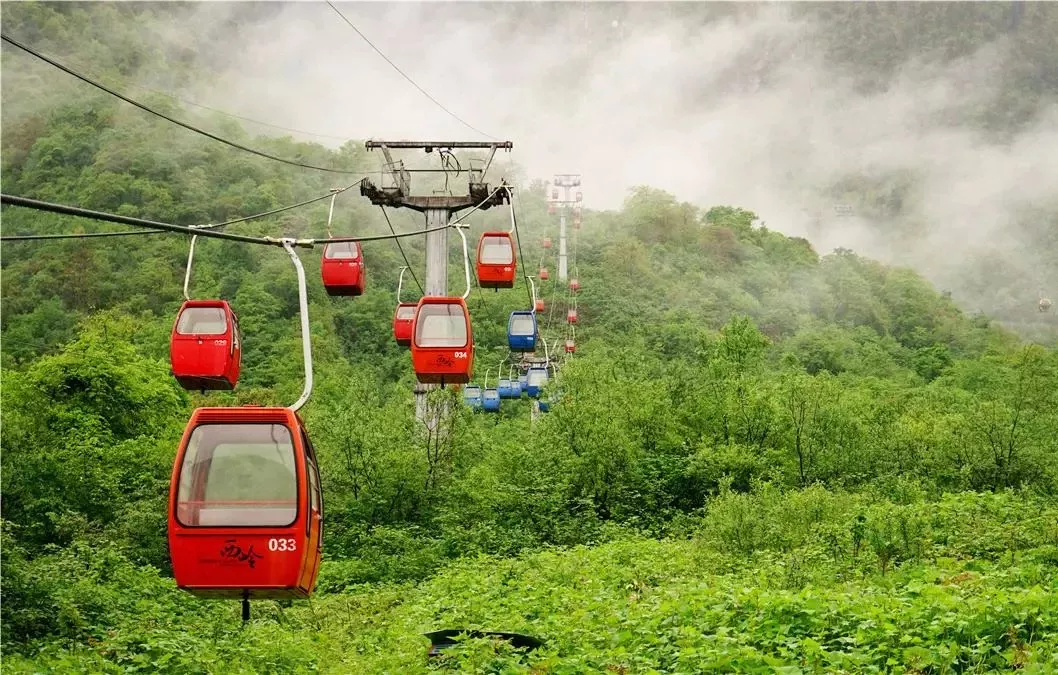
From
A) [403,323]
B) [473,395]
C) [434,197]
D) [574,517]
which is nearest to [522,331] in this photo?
[403,323]

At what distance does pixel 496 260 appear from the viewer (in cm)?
2644

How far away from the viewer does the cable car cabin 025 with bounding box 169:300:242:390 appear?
1939cm

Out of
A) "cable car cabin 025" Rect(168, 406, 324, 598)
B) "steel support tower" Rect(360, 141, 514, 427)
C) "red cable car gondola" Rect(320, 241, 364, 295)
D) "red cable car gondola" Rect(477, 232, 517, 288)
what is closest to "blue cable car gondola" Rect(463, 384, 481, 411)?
"steel support tower" Rect(360, 141, 514, 427)

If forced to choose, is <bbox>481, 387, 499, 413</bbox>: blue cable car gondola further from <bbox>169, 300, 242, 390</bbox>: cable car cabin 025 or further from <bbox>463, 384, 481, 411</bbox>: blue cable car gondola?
<bbox>169, 300, 242, 390</bbox>: cable car cabin 025

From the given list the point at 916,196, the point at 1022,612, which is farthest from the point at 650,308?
the point at 916,196

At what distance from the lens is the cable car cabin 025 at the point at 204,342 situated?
19.4 m

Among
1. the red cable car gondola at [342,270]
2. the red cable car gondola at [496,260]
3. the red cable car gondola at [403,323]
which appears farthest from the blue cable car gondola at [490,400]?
the red cable car gondola at [342,270]

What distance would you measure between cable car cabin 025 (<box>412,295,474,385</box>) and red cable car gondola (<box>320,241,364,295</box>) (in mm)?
7388

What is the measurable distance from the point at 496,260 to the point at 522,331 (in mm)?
8187

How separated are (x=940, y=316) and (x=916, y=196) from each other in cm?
9309

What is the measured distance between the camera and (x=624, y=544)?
23.2 m

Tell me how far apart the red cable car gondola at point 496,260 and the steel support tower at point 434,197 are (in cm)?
111

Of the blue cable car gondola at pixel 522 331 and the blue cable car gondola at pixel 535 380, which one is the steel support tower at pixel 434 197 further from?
the blue cable car gondola at pixel 535 380

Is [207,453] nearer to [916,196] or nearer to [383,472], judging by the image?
[383,472]
